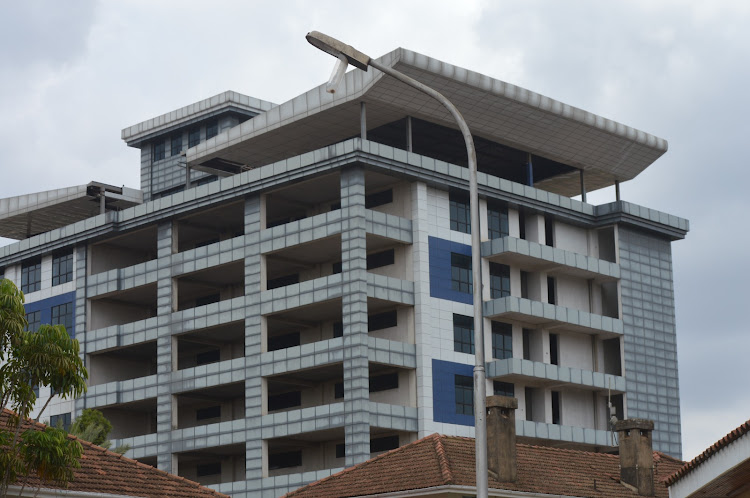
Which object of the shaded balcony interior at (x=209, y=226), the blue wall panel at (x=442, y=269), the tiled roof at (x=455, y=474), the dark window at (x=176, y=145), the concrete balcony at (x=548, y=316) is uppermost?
the dark window at (x=176, y=145)

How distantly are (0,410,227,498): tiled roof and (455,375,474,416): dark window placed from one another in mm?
38579

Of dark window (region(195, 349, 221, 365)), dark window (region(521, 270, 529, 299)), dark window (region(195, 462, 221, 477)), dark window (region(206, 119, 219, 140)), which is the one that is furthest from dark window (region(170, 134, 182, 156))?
dark window (region(521, 270, 529, 299))

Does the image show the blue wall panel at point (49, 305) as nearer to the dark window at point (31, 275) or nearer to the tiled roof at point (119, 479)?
Result: the dark window at point (31, 275)

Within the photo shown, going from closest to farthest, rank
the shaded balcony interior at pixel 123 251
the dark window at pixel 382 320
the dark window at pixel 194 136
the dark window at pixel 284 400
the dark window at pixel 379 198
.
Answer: the dark window at pixel 382 320 → the dark window at pixel 379 198 → the dark window at pixel 284 400 → the shaded balcony interior at pixel 123 251 → the dark window at pixel 194 136

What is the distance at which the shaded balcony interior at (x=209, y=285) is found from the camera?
7762 centimetres

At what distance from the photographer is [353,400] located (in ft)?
222

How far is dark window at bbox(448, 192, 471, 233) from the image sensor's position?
7375 cm

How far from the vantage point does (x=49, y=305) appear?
84.6 m

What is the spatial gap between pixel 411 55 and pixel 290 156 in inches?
545

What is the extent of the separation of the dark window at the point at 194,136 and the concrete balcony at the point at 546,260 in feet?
95.0

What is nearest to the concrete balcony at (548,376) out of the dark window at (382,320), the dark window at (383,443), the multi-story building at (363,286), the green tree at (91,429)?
the multi-story building at (363,286)

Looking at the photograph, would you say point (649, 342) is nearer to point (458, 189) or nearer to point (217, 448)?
point (458, 189)

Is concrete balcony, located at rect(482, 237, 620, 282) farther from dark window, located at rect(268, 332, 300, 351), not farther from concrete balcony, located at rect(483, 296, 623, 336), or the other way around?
dark window, located at rect(268, 332, 300, 351)

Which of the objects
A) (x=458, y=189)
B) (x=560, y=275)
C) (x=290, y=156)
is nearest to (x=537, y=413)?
(x=560, y=275)
